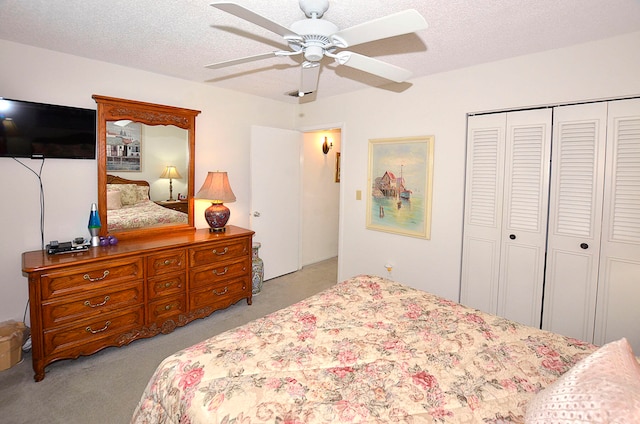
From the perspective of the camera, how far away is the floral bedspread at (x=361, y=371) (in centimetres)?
114

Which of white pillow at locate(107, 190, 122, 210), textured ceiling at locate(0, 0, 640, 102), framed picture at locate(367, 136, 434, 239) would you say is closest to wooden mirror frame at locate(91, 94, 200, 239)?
white pillow at locate(107, 190, 122, 210)

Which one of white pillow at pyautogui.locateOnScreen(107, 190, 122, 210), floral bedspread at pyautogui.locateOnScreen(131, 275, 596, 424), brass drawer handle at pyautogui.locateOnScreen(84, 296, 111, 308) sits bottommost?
brass drawer handle at pyautogui.locateOnScreen(84, 296, 111, 308)

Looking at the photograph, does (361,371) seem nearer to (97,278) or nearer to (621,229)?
(97,278)

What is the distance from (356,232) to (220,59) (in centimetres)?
237

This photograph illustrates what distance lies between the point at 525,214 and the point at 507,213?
0.14 meters

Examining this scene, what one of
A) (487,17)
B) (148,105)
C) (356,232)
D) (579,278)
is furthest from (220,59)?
(579,278)

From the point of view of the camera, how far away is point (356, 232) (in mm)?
3967

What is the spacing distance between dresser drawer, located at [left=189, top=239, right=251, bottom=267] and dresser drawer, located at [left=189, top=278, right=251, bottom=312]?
10.5 inches

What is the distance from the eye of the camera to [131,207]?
10.3 ft

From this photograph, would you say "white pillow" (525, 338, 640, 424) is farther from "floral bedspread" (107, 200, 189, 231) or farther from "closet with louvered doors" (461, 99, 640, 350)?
"floral bedspread" (107, 200, 189, 231)

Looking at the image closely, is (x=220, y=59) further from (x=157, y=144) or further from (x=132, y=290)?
(x=132, y=290)

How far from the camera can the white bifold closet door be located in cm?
267

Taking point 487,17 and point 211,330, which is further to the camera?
point 211,330

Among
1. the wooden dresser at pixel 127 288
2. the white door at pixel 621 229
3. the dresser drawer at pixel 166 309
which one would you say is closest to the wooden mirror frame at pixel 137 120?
the wooden dresser at pixel 127 288
